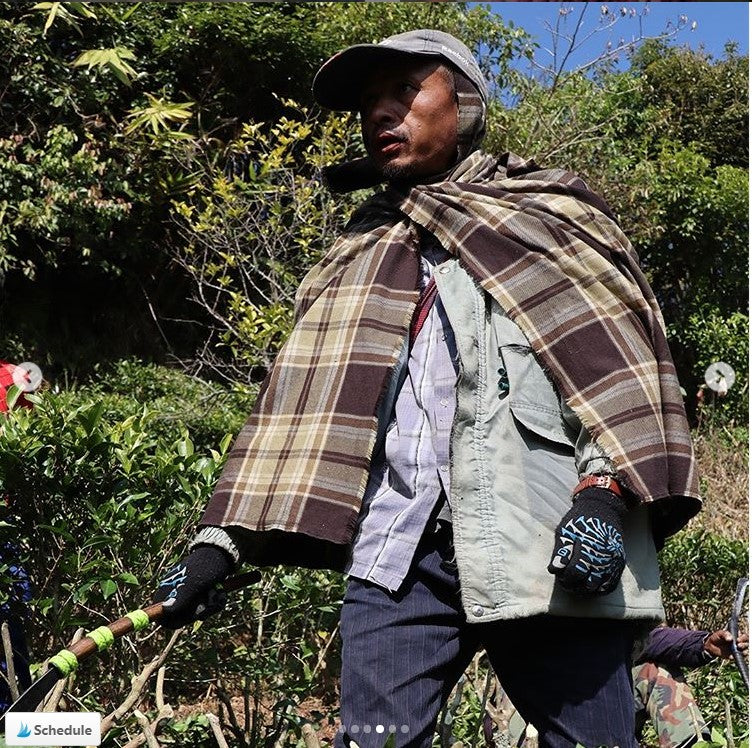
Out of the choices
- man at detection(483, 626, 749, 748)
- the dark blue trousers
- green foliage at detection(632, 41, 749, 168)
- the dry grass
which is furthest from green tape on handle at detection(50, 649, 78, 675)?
green foliage at detection(632, 41, 749, 168)

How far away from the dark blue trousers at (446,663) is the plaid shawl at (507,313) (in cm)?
16

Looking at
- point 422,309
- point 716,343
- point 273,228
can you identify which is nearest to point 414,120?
point 422,309

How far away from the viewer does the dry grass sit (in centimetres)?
733

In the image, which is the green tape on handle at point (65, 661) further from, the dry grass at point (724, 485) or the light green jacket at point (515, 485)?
the dry grass at point (724, 485)

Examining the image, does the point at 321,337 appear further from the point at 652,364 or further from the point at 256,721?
the point at 256,721

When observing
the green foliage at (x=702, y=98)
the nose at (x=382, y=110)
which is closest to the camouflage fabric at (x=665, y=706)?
the nose at (x=382, y=110)

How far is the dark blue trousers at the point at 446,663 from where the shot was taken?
182 centimetres

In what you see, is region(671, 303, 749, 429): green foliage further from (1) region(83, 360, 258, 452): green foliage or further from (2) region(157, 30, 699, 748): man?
(2) region(157, 30, 699, 748): man

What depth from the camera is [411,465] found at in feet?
6.32

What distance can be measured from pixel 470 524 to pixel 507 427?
0.18m

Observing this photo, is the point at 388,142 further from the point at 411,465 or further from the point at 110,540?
the point at 110,540

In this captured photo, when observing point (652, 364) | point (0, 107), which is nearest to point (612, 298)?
point (652, 364)

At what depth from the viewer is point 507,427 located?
6.12ft

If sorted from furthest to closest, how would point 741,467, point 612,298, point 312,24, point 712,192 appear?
point 712,192 → point 312,24 → point 741,467 → point 612,298
